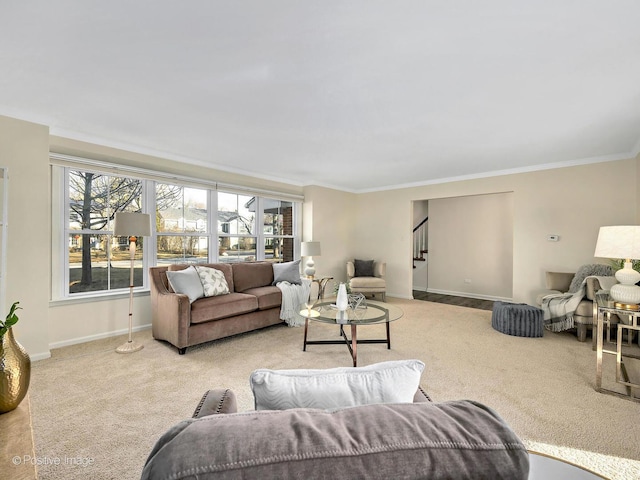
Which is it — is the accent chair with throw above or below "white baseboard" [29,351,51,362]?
above

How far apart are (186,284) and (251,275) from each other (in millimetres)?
1140

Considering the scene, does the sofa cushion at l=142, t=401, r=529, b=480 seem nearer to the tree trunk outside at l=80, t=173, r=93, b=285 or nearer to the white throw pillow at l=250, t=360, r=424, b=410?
the white throw pillow at l=250, t=360, r=424, b=410

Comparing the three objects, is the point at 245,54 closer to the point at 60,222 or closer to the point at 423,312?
the point at 60,222

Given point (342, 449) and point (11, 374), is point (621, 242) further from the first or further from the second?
point (11, 374)

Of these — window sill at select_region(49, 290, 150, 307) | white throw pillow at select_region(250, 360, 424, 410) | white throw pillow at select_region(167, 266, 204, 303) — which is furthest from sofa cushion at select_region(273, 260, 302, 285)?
white throw pillow at select_region(250, 360, 424, 410)

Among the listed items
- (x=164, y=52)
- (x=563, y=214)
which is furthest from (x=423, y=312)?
(x=164, y=52)

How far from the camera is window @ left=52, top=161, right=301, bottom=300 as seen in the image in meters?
3.53

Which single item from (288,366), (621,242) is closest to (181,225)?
(288,366)

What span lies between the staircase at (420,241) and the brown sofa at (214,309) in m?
4.41

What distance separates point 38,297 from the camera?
121 inches

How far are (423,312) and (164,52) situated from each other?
484cm

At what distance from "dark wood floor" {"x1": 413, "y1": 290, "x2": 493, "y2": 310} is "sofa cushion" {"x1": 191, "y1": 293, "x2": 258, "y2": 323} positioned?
3.98 m

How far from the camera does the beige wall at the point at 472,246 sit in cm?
630

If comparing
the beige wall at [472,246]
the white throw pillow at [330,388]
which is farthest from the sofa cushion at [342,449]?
the beige wall at [472,246]
